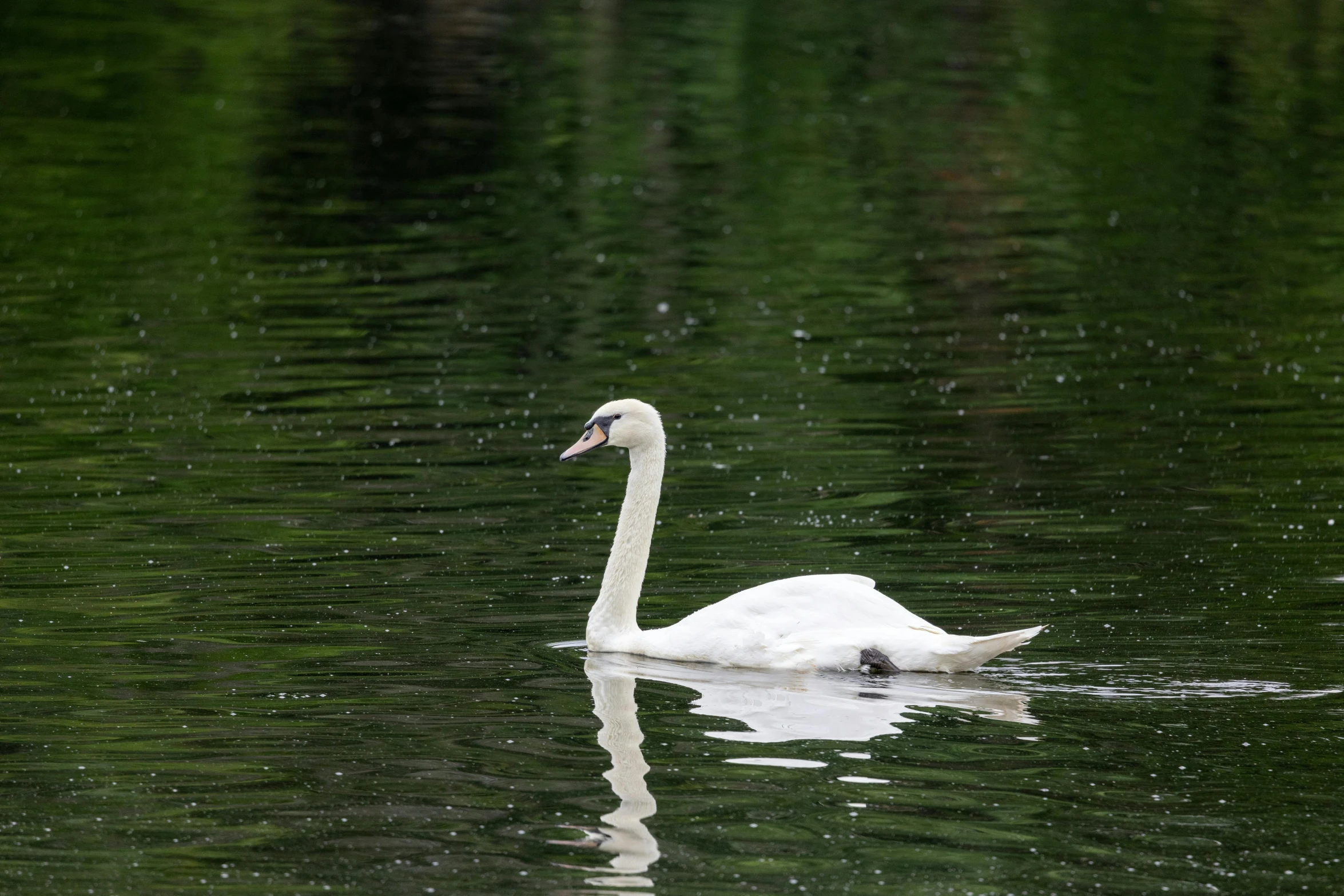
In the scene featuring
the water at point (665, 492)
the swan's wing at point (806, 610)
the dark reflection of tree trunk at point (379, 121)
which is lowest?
the water at point (665, 492)

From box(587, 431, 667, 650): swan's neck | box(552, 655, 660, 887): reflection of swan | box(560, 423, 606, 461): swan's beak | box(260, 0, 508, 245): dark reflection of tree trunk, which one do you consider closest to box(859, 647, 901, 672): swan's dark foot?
box(552, 655, 660, 887): reflection of swan

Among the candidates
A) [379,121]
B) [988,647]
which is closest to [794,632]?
[988,647]

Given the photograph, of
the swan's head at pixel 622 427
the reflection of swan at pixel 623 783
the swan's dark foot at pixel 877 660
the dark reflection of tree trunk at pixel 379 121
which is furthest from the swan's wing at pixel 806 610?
the dark reflection of tree trunk at pixel 379 121

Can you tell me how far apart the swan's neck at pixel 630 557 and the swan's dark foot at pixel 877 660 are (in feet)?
4.00

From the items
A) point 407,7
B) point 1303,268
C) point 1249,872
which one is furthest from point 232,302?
point 407,7

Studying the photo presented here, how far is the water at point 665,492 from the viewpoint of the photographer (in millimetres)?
7391

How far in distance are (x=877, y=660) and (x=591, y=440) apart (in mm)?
2010

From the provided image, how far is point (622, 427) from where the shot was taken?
34.0 feet

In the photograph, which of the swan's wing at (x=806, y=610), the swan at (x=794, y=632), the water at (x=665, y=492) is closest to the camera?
the water at (x=665, y=492)

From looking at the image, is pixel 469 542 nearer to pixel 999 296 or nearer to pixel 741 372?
pixel 741 372

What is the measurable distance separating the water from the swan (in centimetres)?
11

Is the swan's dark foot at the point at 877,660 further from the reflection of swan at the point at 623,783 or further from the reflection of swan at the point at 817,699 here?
the reflection of swan at the point at 623,783

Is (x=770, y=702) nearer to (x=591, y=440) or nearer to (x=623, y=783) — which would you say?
(x=623, y=783)

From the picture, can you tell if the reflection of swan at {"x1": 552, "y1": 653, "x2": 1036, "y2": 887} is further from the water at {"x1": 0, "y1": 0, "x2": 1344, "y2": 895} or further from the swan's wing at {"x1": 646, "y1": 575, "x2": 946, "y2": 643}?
the swan's wing at {"x1": 646, "y1": 575, "x2": 946, "y2": 643}
